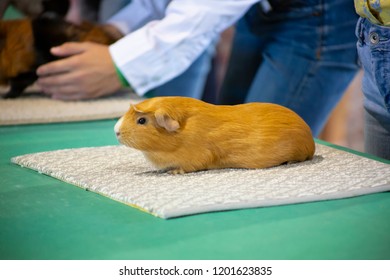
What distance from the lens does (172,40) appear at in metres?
1.73

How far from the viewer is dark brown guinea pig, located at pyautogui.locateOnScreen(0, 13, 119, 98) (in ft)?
5.84

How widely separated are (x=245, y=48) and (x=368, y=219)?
Answer: 45.3 inches

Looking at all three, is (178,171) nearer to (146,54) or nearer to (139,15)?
(146,54)

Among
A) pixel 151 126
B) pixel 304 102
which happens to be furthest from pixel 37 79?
pixel 151 126

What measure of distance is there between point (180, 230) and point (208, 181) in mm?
186

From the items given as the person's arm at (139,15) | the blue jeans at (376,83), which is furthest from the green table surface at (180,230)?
the person's arm at (139,15)

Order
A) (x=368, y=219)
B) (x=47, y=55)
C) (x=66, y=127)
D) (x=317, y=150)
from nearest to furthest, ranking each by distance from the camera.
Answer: (x=368, y=219)
(x=317, y=150)
(x=66, y=127)
(x=47, y=55)

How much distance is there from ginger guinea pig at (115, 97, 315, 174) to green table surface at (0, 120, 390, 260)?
131 millimetres

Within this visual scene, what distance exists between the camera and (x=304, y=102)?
72.6 inches

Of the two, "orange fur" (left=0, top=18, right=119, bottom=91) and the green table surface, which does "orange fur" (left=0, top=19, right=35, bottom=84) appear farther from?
the green table surface

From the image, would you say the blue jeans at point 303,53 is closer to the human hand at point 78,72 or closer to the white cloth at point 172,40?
the white cloth at point 172,40

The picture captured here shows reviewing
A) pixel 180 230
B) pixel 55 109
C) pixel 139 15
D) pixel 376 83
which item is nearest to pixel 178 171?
pixel 180 230

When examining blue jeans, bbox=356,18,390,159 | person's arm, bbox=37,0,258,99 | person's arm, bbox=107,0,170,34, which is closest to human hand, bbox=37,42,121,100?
person's arm, bbox=37,0,258,99
